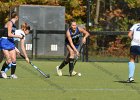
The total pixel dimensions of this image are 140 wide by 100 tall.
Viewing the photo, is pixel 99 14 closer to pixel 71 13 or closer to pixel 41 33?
pixel 71 13

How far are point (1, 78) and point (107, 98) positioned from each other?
17.5 feet

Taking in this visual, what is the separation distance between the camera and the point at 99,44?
31469 millimetres

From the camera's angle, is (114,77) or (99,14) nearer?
(114,77)

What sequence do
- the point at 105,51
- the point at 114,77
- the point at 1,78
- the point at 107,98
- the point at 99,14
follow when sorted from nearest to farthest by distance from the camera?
1. the point at 107,98
2. the point at 1,78
3. the point at 114,77
4. the point at 105,51
5. the point at 99,14

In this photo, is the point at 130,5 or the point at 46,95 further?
the point at 130,5

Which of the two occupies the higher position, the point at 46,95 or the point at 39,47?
the point at 46,95

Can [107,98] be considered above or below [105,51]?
above

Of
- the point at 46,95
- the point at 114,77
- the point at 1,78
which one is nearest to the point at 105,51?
the point at 114,77

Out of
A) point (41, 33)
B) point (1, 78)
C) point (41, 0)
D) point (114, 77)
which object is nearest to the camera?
point (1, 78)

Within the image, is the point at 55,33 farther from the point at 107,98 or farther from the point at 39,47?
the point at 107,98

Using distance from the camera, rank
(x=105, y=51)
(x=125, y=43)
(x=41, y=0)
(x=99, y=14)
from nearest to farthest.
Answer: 1. (x=105, y=51)
2. (x=125, y=43)
3. (x=41, y=0)
4. (x=99, y=14)

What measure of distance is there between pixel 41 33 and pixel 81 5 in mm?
13067

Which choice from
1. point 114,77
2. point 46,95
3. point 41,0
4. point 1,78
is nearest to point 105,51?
point 41,0

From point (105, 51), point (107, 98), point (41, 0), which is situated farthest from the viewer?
point (41, 0)
